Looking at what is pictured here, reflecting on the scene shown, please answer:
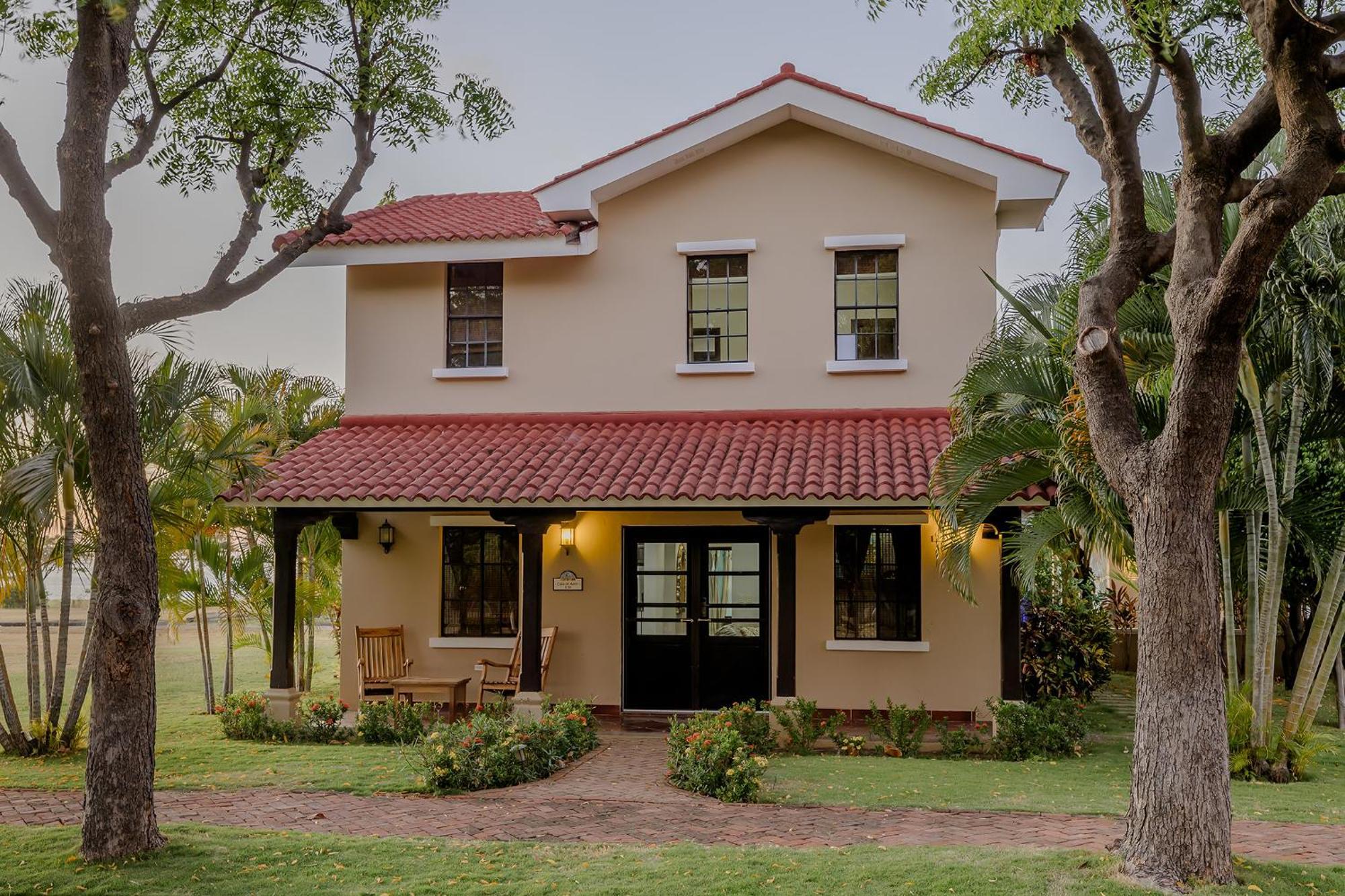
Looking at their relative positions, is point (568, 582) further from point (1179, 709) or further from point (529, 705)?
point (1179, 709)

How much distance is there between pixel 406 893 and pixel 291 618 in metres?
7.12

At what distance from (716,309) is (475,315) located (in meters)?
3.28

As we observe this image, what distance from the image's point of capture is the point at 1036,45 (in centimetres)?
899

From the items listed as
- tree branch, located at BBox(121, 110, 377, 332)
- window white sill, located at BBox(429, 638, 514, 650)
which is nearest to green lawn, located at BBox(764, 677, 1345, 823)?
window white sill, located at BBox(429, 638, 514, 650)

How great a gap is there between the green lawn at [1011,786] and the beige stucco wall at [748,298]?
490 cm

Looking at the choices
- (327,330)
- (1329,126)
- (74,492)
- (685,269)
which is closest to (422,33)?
(685,269)

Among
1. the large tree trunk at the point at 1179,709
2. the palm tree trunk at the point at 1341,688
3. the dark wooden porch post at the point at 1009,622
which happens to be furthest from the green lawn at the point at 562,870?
the palm tree trunk at the point at 1341,688

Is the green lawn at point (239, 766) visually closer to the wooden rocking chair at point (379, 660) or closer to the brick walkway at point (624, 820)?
the brick walkway at point (624, 820)

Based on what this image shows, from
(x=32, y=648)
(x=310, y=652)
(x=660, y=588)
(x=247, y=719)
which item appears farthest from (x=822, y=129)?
(x=32, y=648)

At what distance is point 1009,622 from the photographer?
1227 centimetres

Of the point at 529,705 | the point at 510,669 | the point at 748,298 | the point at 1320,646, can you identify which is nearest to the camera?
the point at 1320,646

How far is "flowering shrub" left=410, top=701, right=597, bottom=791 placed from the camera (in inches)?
392

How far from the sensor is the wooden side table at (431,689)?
1328cm

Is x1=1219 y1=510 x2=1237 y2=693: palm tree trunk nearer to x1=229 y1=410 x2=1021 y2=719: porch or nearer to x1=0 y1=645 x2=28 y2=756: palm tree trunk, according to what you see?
x1=229 y1=410 x2=1021 y2=719: porch
